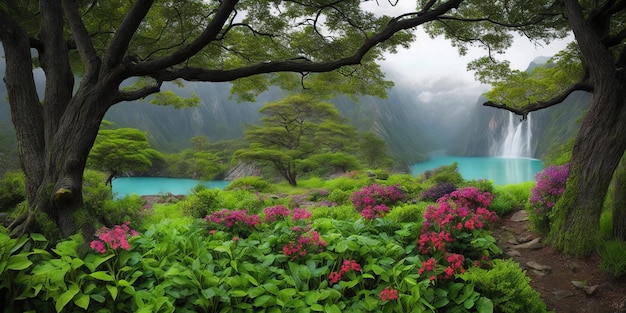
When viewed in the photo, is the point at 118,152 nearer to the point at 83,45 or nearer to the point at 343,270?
the point at 83,45

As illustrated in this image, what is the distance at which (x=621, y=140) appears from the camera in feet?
15.1

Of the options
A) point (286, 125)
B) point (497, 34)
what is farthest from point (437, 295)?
point (286, 125)

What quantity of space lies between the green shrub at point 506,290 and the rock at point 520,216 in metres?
3.22

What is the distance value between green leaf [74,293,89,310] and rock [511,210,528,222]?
6.59 metres

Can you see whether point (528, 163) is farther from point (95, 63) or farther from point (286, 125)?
point (95, 63)

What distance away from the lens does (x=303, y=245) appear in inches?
139

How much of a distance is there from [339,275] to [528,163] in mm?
63770

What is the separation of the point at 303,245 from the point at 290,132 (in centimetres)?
1691

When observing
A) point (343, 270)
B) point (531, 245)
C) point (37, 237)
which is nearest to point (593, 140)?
point (531, 245)

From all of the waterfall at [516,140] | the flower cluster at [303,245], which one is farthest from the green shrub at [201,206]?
the waterfall at [516,140]

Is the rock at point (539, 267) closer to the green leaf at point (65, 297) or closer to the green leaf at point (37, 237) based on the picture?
the green leaf at point (65, 297)

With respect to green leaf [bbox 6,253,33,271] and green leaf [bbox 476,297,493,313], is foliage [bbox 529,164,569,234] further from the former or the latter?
green leaf [bbox 6,253,33,271]

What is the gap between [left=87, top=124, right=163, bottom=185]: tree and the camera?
14.2m

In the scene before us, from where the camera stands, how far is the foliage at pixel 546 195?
16.9ft
